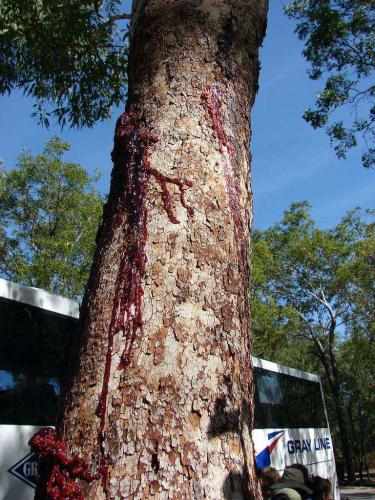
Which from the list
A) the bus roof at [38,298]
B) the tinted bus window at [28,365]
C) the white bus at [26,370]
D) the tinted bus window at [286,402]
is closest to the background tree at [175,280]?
the white bus at [26,370]

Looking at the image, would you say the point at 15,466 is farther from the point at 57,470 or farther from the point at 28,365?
the point at 57,470

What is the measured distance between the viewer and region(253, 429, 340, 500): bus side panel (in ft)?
32.1

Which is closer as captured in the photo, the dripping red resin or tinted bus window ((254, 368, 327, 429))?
the dripping red resin

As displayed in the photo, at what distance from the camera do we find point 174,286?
5.08 ft

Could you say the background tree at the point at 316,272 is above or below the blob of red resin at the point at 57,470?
above

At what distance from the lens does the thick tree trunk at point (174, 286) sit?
1.33m

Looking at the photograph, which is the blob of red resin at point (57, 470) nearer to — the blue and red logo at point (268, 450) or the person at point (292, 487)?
the person at point (292, 487)

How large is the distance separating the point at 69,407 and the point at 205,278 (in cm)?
54

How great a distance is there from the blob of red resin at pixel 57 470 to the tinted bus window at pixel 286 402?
8.91m

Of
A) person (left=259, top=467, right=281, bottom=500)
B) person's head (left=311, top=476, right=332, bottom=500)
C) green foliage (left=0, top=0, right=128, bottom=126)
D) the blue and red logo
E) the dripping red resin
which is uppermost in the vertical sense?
green foliage (left=0, top=0, right=128, bottom=126)

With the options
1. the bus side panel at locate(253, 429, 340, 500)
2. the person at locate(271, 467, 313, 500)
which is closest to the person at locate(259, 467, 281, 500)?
the person at locate(271, 467, 313, 500)

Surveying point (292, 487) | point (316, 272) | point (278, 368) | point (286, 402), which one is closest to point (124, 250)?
point (292, 487)

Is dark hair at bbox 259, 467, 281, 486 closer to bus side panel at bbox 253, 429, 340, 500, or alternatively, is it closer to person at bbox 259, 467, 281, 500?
person at bbox 259, 467, 281, 500

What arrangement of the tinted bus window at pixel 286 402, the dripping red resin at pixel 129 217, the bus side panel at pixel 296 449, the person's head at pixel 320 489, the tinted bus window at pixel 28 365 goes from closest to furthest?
1. the dripping red resin at pixel 129 217
2. the tinted bus window at pixel 28 365
3. the person's head at pixel 320 489
4. the bus side panel at pixel 296 449
5. the tinted bus window at pixel 286 402
